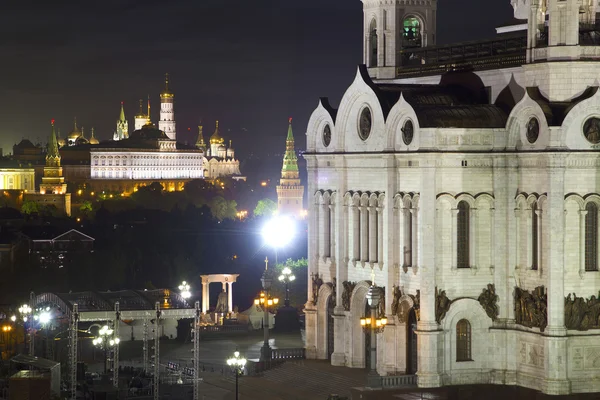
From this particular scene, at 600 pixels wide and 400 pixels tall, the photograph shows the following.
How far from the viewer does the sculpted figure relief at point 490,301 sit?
66812 mm

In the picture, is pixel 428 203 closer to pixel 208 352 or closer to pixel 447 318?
pixel 447 318

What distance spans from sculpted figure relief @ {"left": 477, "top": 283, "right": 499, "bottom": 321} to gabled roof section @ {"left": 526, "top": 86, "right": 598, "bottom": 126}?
288 inches

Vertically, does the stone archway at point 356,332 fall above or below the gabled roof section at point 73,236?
below

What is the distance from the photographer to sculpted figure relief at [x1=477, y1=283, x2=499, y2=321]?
219 ft

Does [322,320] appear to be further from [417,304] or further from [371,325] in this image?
[371,325]

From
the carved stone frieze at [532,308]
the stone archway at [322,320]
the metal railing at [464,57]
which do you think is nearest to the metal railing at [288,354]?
the stone archway at [322,320]

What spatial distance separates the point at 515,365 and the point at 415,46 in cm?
1894

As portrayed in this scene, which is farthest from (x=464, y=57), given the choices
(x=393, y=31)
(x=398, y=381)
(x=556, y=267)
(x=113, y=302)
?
(x=113, y=302)

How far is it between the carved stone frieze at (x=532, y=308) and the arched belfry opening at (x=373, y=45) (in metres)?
17.2

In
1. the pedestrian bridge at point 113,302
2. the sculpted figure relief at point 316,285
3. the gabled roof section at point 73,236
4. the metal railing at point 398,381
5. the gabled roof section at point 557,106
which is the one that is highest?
the gabled roof section at point 557,106

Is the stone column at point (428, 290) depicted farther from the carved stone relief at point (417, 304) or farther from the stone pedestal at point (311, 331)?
the stone pedestal at point (311, 331)

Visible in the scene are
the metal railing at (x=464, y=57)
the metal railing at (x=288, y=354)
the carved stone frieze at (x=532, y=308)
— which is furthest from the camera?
the metal railing at (x=288, y=354)

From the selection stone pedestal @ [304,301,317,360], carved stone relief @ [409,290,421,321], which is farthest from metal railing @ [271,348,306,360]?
carved stone relief @ [409,290,421,321]

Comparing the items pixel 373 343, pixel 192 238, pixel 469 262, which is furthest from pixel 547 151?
pixel 192 238
